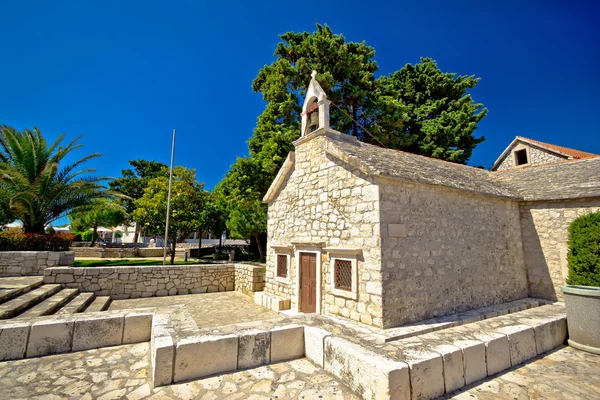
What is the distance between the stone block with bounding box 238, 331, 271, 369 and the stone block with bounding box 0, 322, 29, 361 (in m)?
3.71

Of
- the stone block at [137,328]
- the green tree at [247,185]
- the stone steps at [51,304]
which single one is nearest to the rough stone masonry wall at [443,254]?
the stone block at [137,328]

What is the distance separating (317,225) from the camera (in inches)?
353

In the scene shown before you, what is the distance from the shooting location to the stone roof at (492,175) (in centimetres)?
770

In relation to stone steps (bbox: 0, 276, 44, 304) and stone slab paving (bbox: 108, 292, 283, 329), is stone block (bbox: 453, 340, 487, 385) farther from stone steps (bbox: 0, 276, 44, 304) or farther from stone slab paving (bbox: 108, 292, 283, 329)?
stone steps (bbox: 0, 276, 44, 304)

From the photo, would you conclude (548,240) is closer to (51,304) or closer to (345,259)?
(345,259)

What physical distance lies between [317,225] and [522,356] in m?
5.60

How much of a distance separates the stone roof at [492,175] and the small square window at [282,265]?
15.2 ft

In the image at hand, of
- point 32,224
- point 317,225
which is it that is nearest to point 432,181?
point 317,225

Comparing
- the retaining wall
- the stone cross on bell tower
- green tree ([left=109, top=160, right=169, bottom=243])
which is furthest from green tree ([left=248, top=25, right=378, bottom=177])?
green tree ([left=109, top=160, right=169, bottom=243])

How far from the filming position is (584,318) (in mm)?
5715

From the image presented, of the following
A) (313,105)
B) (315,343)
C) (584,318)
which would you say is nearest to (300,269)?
(315,343)

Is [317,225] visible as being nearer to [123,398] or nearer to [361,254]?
[361,254]

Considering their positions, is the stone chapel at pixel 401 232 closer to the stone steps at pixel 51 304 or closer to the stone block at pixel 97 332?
the stone block at pixel 97 332

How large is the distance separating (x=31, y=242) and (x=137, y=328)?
9.64 m
